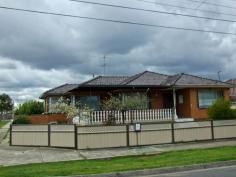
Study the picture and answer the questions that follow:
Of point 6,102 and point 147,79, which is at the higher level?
point 6,102

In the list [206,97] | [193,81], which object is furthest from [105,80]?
[206,97]

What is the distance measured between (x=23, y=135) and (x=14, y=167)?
7.12 metres

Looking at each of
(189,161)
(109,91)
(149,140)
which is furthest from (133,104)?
(189,161)

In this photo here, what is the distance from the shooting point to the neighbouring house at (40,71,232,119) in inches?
1245

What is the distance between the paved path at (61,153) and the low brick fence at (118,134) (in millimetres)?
540

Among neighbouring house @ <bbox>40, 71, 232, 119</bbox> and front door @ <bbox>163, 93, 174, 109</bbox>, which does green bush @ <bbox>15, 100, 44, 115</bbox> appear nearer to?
neighbouring house @ <bbox>40, 71, 232, 119</bbox>

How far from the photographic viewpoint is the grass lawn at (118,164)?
44.1 feet

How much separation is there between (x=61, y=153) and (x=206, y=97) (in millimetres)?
17750

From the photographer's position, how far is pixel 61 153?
62.8 ft

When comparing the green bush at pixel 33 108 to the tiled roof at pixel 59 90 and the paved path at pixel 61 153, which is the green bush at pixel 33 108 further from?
the paved path at pixel 61 153

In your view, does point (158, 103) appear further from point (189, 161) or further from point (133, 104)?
point (189, 161)

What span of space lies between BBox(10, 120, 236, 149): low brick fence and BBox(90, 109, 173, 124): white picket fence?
5.55 m

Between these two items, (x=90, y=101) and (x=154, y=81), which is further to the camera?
(x=154, y=81)

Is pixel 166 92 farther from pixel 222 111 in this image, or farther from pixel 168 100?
pixel 222 111
